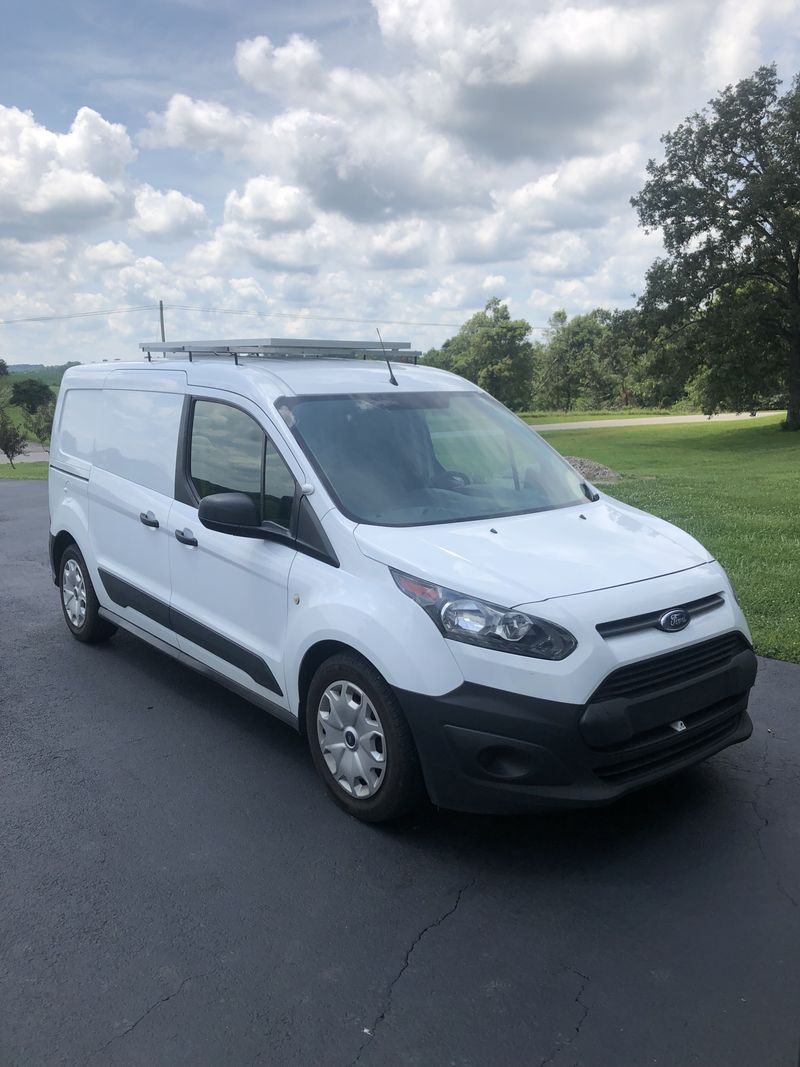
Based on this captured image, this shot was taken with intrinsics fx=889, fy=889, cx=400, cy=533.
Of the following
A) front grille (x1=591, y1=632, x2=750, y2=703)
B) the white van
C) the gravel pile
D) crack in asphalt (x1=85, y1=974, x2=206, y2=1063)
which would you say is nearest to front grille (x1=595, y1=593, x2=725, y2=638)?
the white van

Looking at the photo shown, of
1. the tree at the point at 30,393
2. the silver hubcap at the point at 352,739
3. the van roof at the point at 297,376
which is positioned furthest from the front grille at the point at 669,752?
the tree at the point at 30,393

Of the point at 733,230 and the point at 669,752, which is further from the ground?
the point at 733,230

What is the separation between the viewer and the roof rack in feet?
17.2

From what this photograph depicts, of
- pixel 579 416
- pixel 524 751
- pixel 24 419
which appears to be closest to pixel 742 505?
pixel 524 751

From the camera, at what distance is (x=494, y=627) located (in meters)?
3.46

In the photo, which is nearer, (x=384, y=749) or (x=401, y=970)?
(x=401, y=970)

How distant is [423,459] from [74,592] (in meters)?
3.40

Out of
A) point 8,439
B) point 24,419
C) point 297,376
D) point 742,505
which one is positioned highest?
point 297,376

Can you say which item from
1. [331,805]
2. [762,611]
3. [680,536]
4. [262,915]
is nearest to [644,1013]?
[262,915]

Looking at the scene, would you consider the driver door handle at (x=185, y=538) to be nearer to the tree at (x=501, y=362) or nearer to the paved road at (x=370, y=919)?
the paved road at (x=370, y=919)

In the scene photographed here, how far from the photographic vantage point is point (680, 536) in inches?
173

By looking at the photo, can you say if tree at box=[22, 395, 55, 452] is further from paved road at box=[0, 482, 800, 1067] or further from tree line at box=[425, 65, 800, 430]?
paved road at box=[0, 482, 800, 1067]

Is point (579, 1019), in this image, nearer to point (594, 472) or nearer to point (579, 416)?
point (594, 472)

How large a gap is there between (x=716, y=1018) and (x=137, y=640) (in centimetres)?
513
